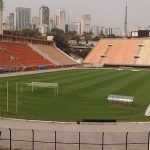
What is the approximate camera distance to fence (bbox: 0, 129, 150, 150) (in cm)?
1872

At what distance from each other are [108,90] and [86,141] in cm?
2426

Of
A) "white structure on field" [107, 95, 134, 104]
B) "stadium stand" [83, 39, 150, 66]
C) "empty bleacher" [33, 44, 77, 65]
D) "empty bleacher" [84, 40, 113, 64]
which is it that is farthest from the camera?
"empty bleacher" [84, 40, 113, 64]

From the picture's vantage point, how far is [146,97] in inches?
1550

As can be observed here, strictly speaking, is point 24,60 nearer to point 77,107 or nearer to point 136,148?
point 77,107

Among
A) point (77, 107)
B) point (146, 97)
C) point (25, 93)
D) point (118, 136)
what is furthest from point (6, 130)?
point (146, 97)

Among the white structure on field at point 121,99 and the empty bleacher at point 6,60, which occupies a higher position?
the empty bleacher at point 6,60

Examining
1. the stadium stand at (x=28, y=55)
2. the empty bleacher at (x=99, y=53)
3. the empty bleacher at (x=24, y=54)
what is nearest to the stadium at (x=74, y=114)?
the stadium stand at (x=28, y=55)

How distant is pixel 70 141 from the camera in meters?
20.1

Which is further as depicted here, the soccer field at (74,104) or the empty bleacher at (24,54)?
the empty bleacher at (24,54)

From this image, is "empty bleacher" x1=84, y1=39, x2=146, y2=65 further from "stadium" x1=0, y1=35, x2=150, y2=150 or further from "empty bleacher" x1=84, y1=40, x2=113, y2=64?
"stadium" x1=0, y1=35, x2=150, y2=150

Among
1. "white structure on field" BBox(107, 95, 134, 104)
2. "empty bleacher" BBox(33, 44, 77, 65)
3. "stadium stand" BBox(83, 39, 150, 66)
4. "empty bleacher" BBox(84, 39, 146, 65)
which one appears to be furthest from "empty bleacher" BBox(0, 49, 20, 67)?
"white structure on field" BBox(107, 95, 134, 104)

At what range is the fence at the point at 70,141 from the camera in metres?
18.7

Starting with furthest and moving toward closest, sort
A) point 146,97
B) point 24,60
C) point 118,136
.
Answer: point 24,60
point 146,97
point 118,136

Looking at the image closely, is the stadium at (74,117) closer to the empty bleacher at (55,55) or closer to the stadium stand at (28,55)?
the stadium stand at (28,55)
